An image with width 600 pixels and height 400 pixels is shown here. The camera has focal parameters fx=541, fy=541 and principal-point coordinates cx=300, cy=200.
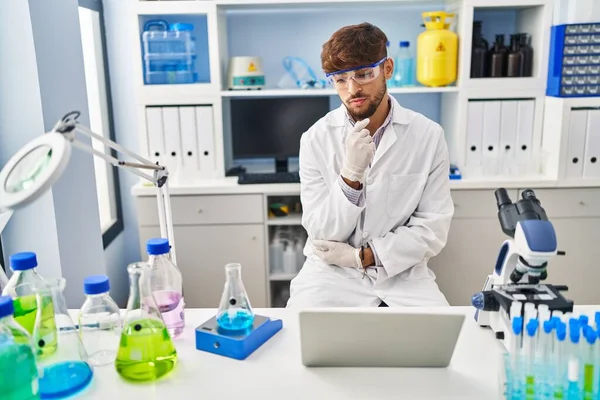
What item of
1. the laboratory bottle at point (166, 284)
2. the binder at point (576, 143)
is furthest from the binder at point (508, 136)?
the laboratory bottle at point (166, 284)

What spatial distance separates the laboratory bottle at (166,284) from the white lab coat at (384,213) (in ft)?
2.01

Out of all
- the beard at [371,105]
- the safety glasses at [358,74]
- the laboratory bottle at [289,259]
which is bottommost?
the laboratory bottle at [289,259]

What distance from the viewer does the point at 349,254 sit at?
1833 millimetres

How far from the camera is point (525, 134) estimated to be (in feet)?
9.11

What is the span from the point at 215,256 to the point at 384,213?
116 centimetres

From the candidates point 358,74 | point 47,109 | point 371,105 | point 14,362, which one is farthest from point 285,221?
point 14,362

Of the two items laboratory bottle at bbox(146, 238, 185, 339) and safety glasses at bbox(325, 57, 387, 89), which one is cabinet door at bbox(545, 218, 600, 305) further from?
laboratory bottle at bbox(146, 238, 185, 339)

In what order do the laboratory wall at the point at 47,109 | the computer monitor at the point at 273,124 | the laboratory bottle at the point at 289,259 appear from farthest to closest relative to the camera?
the computer monitor at the point at 273,124, the laboratory bottle at the point at 289,259, the laboratory wall at the point at 47,109

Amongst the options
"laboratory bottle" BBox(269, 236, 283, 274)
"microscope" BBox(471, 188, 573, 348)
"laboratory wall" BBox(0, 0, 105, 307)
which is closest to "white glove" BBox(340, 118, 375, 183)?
"microscope" BBox(471, 188, 573, 348)

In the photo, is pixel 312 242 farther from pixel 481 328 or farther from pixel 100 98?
pixel 100 98

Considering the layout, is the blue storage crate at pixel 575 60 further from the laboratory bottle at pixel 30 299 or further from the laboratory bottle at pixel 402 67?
the laboratory bottle at pixel 30 299

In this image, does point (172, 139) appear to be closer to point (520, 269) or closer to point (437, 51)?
point (437, 51)

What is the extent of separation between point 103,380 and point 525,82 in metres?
2.43

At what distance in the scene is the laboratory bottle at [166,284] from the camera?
1.19 m
